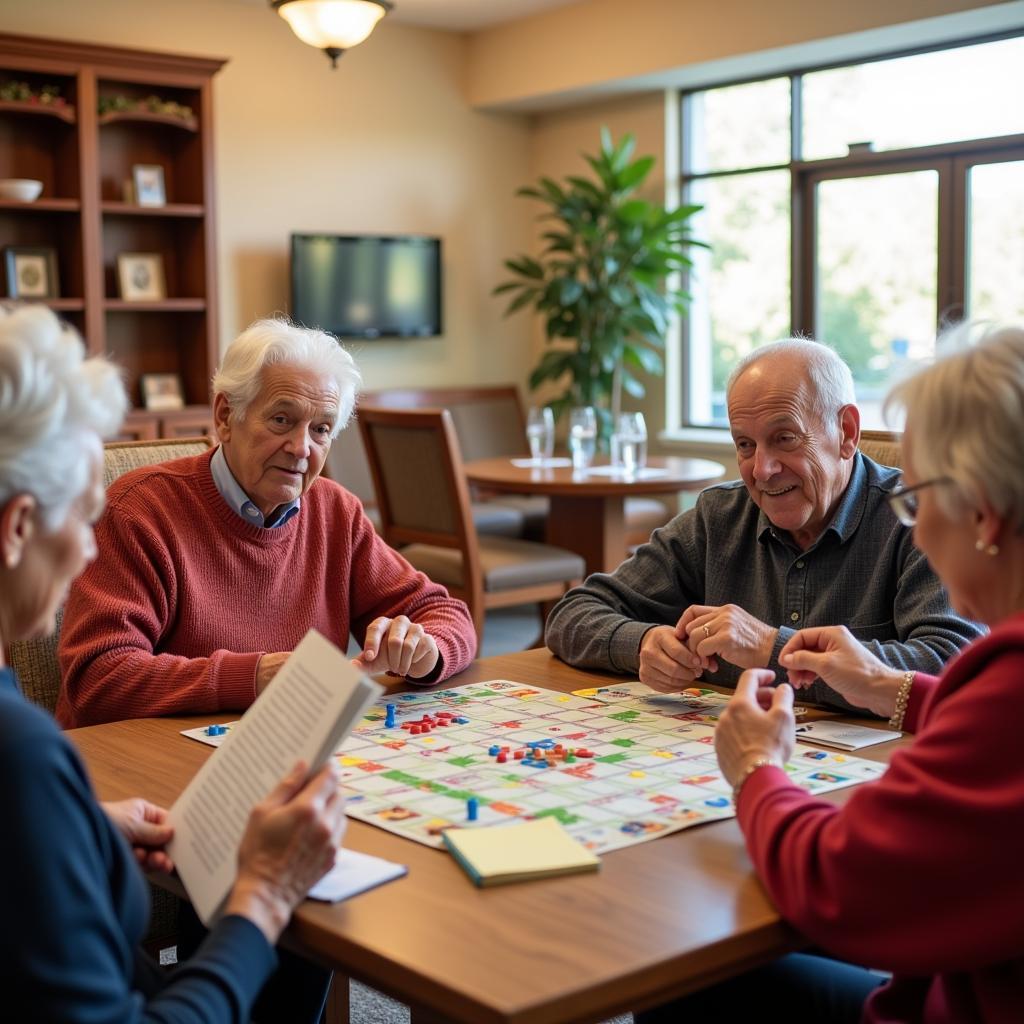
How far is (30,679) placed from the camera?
2.24 meters

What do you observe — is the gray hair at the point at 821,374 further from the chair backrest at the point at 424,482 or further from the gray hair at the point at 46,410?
the chair backrest at the point at 424,482

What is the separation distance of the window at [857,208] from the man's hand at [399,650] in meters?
4.09

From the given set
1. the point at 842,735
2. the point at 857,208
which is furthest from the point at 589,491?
the point at 842,735

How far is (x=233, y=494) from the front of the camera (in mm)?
2166

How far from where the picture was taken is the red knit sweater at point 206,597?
1.91 meters

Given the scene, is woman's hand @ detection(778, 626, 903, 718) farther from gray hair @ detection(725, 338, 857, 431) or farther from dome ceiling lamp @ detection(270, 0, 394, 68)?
dome ceiling lamp @ detection(270, 0, 394, 68)

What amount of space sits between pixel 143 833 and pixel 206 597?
77 cm

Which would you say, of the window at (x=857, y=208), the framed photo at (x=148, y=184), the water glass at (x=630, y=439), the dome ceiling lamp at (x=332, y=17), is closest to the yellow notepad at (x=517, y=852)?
the water glass at (x=630, y=439)

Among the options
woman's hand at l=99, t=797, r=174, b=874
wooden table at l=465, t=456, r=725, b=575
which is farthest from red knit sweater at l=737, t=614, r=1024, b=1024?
wooden table at l=465, t=456, r=725, b=575

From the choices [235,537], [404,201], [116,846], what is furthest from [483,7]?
[116,846]

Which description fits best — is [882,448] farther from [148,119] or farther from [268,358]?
[148,119]

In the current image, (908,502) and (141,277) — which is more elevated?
(141,277)

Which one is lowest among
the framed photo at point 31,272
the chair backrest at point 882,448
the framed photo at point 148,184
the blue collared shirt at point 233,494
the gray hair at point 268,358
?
the blue collared shirt at point 233,494

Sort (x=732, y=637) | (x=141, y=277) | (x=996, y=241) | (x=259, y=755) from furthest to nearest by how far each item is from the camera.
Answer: (x=141, y=277) < (x=996, y=241) < (x=732, y=637) < (x=259, y=755)
